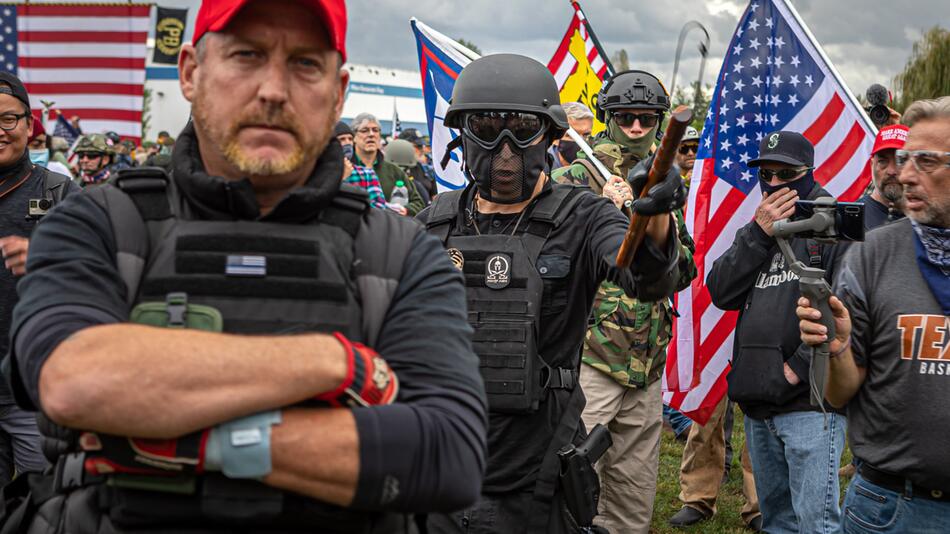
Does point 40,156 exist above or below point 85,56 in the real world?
below

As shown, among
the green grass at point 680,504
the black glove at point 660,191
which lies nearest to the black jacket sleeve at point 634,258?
the black glove at point 660,191

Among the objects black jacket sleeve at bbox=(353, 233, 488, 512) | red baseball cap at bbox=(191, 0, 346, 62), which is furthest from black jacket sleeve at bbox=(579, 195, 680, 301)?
red baseball cap at bbox=(191, 0, 346, 62)

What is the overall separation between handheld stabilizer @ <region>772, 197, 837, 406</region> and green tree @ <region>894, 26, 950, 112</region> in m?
24.0

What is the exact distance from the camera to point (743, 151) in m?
6.57

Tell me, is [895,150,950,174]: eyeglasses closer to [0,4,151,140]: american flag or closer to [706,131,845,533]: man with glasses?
[706,131,845,533]: man with glasses

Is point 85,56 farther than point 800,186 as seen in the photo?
Yes

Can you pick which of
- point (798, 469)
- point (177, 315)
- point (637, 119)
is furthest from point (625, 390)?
point (177, 315)

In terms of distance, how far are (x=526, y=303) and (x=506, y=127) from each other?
32.6 inches

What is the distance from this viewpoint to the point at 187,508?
183 centimetres

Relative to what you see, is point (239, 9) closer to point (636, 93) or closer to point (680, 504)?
point (636, 93)

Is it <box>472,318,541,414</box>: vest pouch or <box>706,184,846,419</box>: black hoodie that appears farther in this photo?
<box>706,184,846,419</box>: black hoodie

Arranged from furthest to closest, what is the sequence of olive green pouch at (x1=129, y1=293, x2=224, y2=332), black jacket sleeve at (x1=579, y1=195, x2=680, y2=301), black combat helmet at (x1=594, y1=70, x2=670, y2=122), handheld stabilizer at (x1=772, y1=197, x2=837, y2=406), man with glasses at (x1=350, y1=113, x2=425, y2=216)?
man with glasses at (x1=350, y1=113, x2=425, y2=216) → black combat helmet at (x1=594, y1=70, x2=670, y2=122) → handheld stabilizer at (x1=772, y1=197, x2=837, y2=406) → black jacket sleeve at (x1=579, y1=195, x2=680, y2=301) → olive green pouch at (x1=129, y1=293, x2=224, y2=332)

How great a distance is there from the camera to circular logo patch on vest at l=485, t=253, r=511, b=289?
12.5 feet

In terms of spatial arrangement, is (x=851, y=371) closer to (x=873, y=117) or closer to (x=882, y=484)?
(x=882, y=484)
